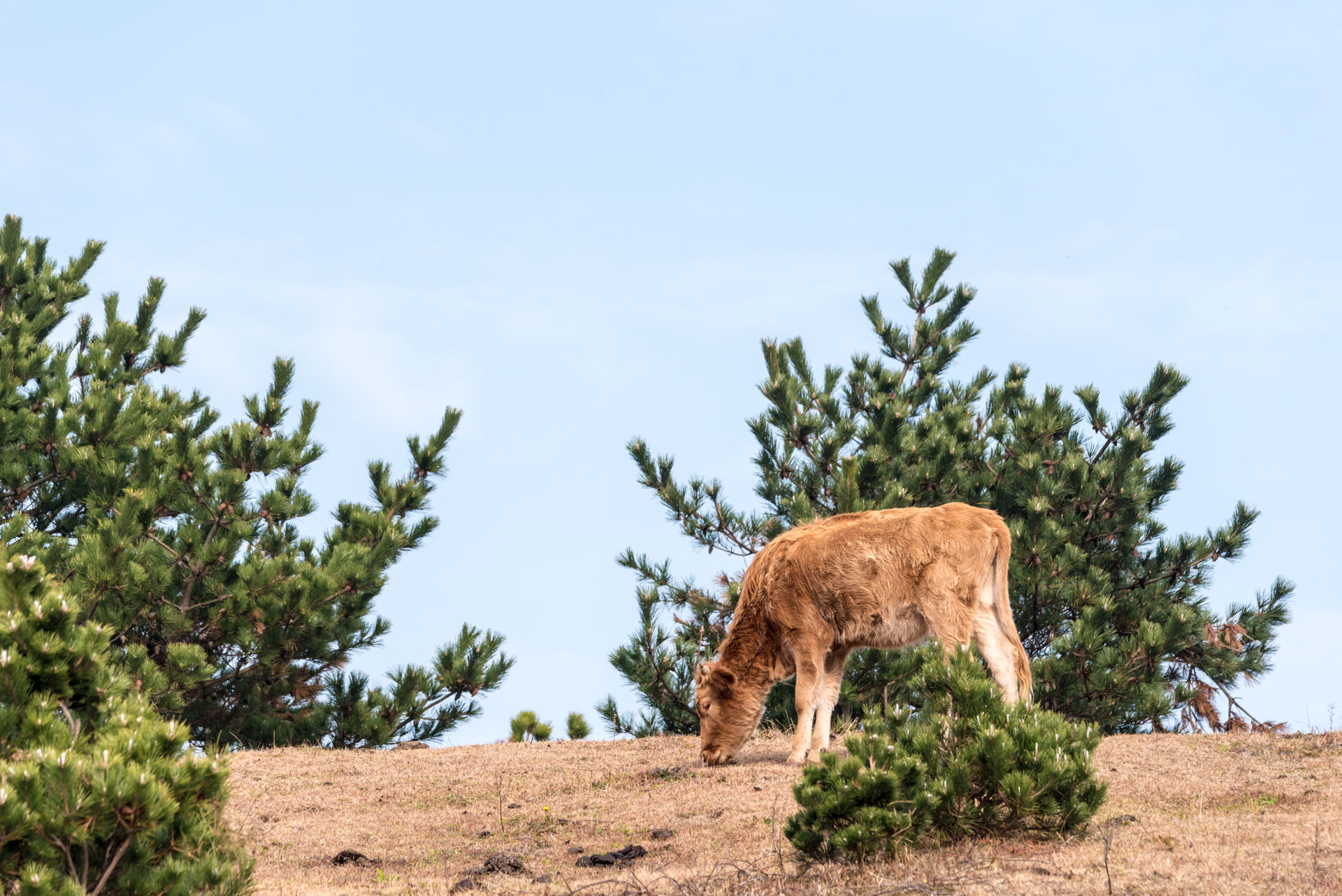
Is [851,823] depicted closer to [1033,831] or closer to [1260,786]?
[1033,831]

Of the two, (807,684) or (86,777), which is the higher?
(807,684)

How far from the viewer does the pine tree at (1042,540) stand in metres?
17.0

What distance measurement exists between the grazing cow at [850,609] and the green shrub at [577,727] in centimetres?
563

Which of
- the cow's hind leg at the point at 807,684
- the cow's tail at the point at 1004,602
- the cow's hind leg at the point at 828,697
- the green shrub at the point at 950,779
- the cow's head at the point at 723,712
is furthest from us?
the cow's head at the point at 723,712

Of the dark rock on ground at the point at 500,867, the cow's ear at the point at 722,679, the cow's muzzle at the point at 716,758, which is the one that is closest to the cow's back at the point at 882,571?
the cow's ear at the point at 722,679

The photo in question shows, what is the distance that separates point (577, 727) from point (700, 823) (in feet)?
26.2

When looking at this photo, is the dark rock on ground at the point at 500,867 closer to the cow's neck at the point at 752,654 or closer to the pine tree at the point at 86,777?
the pine tree at the point at 86,777

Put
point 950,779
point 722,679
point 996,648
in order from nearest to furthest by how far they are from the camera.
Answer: point 950,779
point 996,648
point 722,679

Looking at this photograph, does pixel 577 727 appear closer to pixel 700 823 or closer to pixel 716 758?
pixel 716 758

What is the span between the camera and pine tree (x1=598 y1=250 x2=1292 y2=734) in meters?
17.0

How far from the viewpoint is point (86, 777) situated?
6055 mm

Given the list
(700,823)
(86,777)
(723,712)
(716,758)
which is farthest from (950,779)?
(86,777)

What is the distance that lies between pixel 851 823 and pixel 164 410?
15.9m

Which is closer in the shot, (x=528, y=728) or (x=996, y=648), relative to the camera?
(x=996, y=648)
